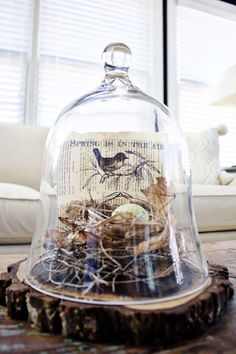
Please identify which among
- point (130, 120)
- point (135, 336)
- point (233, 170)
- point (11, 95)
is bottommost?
point (135, 336)

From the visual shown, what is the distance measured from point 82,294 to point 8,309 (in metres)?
0.08

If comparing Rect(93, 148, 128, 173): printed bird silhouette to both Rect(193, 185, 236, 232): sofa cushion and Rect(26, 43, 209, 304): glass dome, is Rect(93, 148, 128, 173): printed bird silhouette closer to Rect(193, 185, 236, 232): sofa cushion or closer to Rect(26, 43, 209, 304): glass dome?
Rect(26, 43, 209, 304): glass dome

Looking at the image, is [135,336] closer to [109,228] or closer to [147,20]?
[109,228]

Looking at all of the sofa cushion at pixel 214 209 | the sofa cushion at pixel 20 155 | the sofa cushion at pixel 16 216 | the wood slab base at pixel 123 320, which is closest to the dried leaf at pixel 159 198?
the wood slab base at pixel 123 320

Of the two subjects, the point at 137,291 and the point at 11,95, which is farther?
the point at 11,95

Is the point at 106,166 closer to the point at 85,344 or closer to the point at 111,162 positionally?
the point at 111,162

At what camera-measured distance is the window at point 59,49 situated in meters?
2.06

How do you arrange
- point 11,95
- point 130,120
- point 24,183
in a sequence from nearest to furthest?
point 130,120 → point 24,183 → point 11,95

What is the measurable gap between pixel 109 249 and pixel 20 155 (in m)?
1.35

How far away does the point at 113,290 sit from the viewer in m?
0.29

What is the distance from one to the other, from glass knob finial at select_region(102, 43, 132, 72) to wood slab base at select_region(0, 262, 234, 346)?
0.33 m

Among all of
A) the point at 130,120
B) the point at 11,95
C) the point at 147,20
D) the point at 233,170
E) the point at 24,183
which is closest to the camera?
the point at 130,120

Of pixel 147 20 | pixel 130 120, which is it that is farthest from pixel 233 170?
pixel 130 120

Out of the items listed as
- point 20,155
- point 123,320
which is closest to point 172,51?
point 20,155
